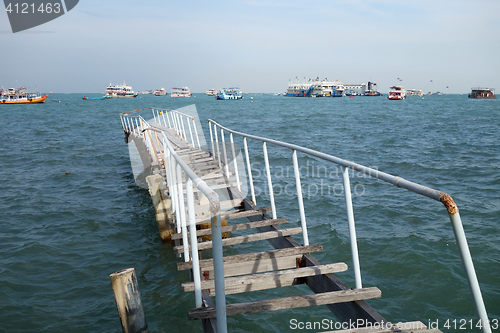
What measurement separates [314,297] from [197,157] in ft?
25.5

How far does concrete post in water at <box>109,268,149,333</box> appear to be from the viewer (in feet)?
12.7

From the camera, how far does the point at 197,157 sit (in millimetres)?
10508

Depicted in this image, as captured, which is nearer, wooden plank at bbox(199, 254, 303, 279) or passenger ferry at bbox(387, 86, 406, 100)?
wooden plank at bbox(199, 254, 303, 279)

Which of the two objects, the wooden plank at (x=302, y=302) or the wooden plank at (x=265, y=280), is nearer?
the wooden plank at (x=302, y=302)

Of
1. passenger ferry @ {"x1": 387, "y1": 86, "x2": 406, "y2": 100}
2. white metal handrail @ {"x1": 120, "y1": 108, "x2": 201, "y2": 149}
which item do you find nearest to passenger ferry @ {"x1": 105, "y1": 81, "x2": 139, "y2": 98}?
passenger ferry @ {"x1": 387, "y1": 86, "x2": 406, "y2": 100}

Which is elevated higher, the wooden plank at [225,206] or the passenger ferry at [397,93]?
the passenger ferry at [397,93]

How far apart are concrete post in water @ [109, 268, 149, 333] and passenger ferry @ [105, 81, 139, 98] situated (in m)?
165

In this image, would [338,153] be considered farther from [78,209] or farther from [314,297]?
[314,297]

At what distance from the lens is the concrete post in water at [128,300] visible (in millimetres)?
3867

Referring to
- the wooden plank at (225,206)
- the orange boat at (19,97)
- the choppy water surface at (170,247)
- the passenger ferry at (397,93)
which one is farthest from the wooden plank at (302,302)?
the passenger ferry at (397,93)

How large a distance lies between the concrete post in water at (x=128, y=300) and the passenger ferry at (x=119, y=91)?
Answer: 164655mm

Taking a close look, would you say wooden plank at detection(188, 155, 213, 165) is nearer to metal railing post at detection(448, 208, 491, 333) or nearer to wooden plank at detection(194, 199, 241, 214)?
wooden plank at detection(194, 199, 241, 214)

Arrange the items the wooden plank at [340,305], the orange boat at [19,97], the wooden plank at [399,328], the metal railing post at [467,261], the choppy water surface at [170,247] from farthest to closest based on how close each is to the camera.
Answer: the orange boat at [19,97]
the choppy water surface at [170,247]
the wooden plank at [340,305]
the wooden plank at [399,328]
the metal railing post at [467,261]

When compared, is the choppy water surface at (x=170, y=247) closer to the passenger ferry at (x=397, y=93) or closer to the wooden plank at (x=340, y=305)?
the wooden plank at (x=340, y=305)
